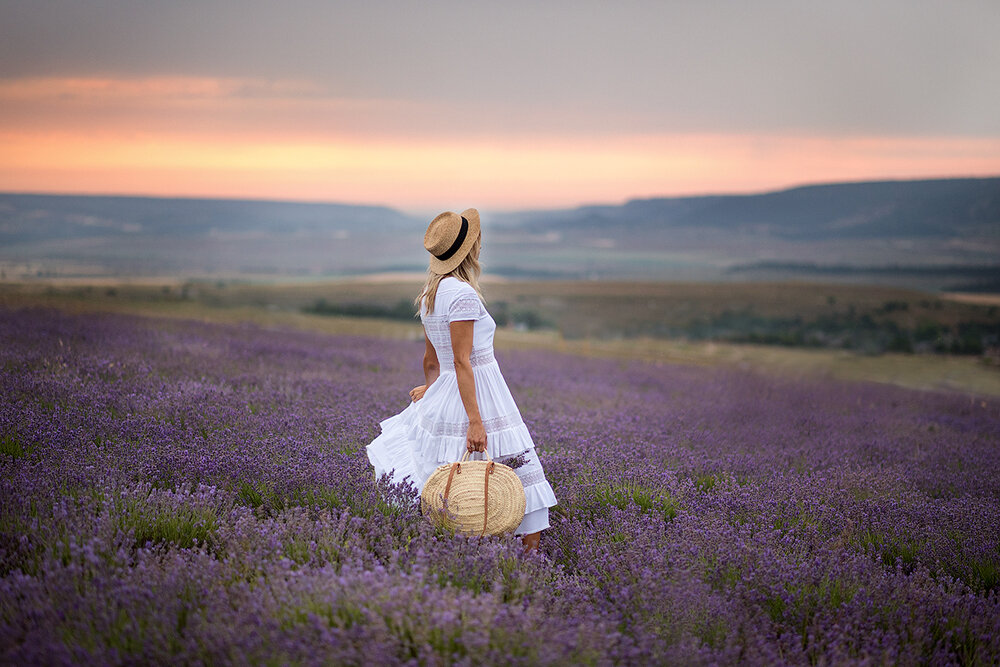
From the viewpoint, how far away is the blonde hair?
3.64 metres

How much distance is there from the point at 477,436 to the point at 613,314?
2648cm

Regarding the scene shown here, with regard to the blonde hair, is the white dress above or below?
below

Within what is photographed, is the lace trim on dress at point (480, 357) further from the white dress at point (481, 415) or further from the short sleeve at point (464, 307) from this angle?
the short sleeve at point (464, 307)

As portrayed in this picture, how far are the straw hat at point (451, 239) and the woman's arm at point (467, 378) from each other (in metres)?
0.35

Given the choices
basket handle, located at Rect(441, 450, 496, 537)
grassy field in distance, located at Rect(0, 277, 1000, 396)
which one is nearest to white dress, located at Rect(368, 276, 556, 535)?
basket handle, located at Rect(441, 450, 496, 537)

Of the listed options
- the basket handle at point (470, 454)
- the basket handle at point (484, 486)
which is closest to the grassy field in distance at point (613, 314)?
the basket handle at point (470, 454)

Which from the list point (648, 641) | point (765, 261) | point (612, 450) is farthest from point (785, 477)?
point (765, 261)

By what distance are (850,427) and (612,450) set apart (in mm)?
3947

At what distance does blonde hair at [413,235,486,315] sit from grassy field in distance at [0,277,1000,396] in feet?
24.0

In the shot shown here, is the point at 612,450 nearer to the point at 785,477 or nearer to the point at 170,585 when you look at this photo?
the point at 785,477

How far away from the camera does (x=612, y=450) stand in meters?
5.16

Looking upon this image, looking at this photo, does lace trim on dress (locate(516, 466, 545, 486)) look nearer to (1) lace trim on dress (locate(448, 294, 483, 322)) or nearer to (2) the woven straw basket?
(2) the woven straw basket

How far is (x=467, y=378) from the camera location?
3496mm

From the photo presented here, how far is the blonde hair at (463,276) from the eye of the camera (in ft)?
11.9
